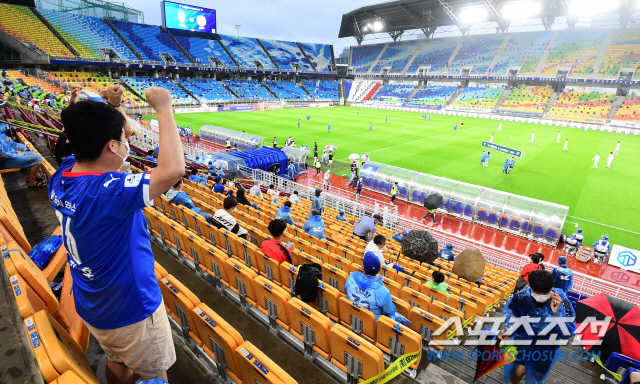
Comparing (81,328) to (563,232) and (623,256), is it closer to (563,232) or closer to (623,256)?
(623,256)

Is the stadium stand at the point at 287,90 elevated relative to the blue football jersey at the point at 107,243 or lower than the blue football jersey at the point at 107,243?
elevated

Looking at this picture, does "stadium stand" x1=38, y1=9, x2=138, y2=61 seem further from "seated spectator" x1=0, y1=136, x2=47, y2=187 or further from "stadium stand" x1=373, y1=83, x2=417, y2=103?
"seated spectator" x1=0, y1=136, x2=47, y2=187

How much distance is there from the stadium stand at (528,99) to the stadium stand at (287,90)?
4132cm

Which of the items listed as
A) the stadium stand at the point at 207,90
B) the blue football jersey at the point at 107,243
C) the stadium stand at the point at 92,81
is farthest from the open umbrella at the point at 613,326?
the stadium stand at the point at 207,90

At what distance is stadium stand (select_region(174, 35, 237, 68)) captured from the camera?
216ft

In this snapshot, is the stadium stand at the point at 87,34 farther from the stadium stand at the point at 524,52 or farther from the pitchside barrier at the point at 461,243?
the stadium stand at the point at 524,52

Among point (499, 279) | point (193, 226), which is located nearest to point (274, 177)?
point (193, 226)

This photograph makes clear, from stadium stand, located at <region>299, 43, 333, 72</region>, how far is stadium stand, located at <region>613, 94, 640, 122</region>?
63339 mm

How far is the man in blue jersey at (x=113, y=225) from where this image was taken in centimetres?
196

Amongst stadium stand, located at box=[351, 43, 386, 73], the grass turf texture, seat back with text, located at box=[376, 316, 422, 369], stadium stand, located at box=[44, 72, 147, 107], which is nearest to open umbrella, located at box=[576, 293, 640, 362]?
seat back with text, located at box=[376, 316, 422, 369]

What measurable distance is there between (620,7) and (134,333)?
79.9 m

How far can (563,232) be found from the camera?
15.5 metres

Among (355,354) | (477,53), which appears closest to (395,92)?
(477,53)

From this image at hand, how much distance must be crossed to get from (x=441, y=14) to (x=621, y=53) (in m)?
32.9
